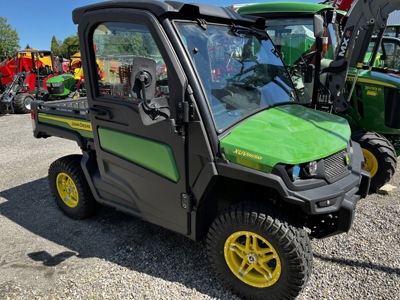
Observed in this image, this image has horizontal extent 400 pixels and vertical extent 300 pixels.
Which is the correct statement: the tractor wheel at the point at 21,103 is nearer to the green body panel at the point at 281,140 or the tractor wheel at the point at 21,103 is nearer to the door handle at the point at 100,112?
the door handle at the point at 100,112

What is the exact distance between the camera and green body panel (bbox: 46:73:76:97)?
41.8 ft

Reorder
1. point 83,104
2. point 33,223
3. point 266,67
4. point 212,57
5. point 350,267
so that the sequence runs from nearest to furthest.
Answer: point 212,57
point 350,267
point 266,67
point 33,223
point 83,104

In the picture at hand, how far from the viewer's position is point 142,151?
2939 millimetres

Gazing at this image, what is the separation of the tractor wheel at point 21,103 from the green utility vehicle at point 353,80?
996 centimetres

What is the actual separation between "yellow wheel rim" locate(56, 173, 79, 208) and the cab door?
756 mm

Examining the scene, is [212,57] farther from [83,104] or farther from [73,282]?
[83,104]

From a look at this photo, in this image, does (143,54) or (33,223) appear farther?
(33,223)

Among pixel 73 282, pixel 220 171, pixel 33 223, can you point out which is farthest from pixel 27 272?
pixel 220 171

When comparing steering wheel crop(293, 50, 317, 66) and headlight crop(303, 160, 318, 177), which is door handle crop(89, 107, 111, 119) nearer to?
headlight crop(303, 160, 318, 177)

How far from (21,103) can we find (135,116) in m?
11.3

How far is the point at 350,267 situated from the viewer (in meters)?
3.03

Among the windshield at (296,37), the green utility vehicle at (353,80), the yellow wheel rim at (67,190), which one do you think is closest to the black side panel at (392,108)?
the green utility vehicle at (353,80)

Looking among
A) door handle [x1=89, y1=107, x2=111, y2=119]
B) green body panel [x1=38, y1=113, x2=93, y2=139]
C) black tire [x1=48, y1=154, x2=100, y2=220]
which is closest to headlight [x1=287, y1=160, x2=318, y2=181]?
door handle [x1=89, y1=107, x2=111, y2=119]

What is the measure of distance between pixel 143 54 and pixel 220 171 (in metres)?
1.14
